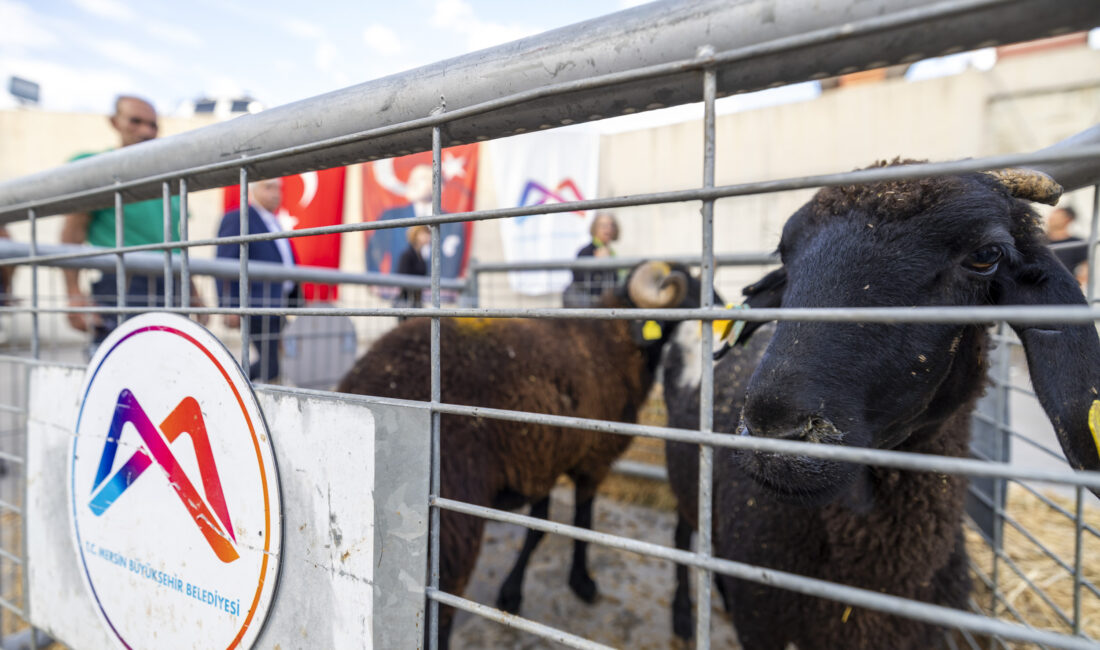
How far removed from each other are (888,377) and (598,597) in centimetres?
253

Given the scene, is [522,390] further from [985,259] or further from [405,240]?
[405,240]

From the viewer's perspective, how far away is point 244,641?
1066mm

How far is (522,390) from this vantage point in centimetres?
255

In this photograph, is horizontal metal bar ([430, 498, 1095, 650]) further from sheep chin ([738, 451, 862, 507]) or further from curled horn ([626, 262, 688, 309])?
curled horn ([626, 262, 688, 309])

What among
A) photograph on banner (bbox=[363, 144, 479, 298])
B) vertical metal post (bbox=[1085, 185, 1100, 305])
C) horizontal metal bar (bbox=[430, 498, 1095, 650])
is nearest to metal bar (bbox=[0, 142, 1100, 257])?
horizontal metal bar (bbox=[430, 498, 1095, 650])

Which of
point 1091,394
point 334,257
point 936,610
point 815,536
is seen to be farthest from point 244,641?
point 334,257

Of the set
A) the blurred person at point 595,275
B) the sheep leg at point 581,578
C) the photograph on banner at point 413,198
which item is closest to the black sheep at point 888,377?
the sheep leg at point 581,578

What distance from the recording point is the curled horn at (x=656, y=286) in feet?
11.4

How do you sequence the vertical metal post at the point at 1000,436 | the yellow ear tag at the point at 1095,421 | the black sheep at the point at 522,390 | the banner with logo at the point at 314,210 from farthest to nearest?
the banner with logo at the point at 314,210
the vertical metal post at the point at 1000,436
the black sheep at the point at 522,390
the yellow ear tag at the point at 1095,421

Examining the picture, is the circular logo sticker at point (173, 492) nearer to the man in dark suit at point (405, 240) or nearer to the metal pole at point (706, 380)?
the metal pole at point (706, 380)

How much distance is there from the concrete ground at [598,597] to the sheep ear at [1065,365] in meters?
2.27

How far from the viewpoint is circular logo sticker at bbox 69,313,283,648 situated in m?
1.06

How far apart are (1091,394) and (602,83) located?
111 cm

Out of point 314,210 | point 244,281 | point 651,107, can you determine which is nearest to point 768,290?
point 651,107
